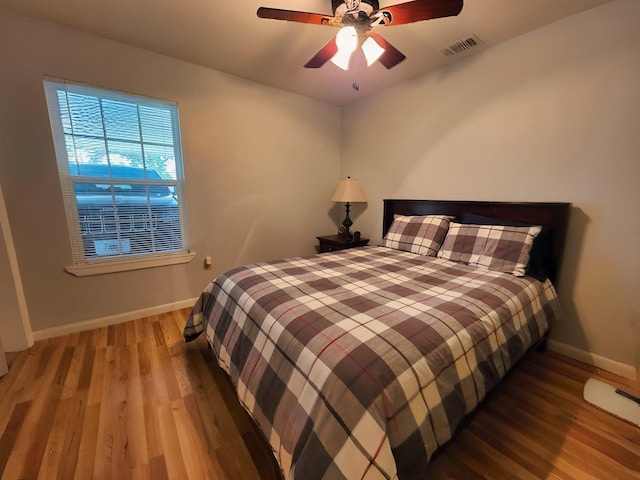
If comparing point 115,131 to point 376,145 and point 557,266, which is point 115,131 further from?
point 557,266

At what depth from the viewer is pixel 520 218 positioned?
6.62ft

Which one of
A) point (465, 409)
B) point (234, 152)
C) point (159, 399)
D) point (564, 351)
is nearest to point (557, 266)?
point (564, 351)

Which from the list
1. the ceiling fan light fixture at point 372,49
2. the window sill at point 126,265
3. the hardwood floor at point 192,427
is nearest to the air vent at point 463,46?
the ceiling fan light fixture at point 372,49

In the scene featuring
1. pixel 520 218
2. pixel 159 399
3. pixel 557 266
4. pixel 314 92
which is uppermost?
pixel 314 92

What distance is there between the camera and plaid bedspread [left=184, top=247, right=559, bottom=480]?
79 centimetres

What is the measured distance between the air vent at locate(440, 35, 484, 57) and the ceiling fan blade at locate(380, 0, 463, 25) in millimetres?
898

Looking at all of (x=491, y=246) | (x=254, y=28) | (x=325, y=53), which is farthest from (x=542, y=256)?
(x=254, y=28)

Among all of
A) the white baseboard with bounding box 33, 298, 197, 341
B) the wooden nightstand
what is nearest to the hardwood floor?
the white baseboard with bounding box 33, 298, 197, 341

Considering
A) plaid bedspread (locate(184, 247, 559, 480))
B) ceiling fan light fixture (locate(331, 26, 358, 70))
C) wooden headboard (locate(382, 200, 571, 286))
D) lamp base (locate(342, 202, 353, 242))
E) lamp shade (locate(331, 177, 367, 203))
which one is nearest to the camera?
plaid bedspread (locate(184, 247, 559, 480))

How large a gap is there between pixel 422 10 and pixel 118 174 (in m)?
2.53

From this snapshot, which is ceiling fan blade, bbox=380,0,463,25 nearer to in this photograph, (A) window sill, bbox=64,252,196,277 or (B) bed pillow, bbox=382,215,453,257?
(B) bed pillow, bbox=382,215,453,257

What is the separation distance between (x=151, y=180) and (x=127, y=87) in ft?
2.52

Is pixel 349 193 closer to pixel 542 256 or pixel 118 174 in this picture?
pixel 542 256

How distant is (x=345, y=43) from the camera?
1.60 meters
